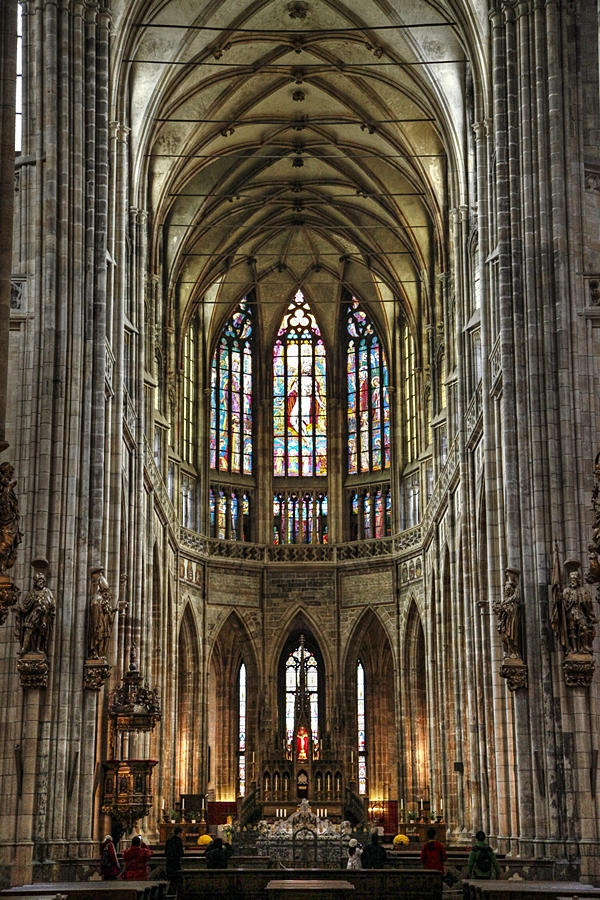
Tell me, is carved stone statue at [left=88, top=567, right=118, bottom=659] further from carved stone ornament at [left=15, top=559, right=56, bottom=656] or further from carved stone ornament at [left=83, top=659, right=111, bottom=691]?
carved stone ornament at [left=15, top=559, right=56, bottom=656]

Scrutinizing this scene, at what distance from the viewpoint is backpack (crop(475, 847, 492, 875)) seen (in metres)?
23.6

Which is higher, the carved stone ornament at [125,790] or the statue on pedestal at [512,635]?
the statue on pedestal at [512,635]

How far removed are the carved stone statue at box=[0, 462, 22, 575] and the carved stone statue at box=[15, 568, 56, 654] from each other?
861cm

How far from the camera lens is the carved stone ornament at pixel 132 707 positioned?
3003 centimetres

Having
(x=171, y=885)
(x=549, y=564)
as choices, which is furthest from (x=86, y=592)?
(x=549, y=564)

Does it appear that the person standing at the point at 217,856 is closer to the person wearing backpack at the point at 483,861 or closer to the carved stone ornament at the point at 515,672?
the person wearing backpack at the point at 483,861

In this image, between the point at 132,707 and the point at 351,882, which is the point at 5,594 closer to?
the point at 351,882

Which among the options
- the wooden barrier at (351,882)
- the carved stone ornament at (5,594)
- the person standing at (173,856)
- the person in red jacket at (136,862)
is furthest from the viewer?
the person standing at (173,856)

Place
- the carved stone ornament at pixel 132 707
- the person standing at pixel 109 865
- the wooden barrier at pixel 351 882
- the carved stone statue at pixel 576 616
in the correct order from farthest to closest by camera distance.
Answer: the carved stone ornament at pixel 132 707 < the wooden barrier at pixel 351 882 < the carved stone statue at pixel 576 616 < the person standing at pixel 109 865

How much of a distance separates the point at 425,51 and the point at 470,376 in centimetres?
906

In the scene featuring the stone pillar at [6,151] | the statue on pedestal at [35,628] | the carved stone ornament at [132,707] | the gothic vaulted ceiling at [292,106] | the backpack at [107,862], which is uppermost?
the gothic vaulted ceiling at [292,106]

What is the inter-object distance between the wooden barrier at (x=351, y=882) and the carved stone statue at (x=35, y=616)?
16.2 ft

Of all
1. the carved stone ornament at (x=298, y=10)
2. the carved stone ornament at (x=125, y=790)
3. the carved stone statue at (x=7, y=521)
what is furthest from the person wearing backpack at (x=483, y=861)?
the carved stone ornament at (x=298, y=10)

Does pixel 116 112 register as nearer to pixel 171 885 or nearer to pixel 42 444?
pixel 42 444
